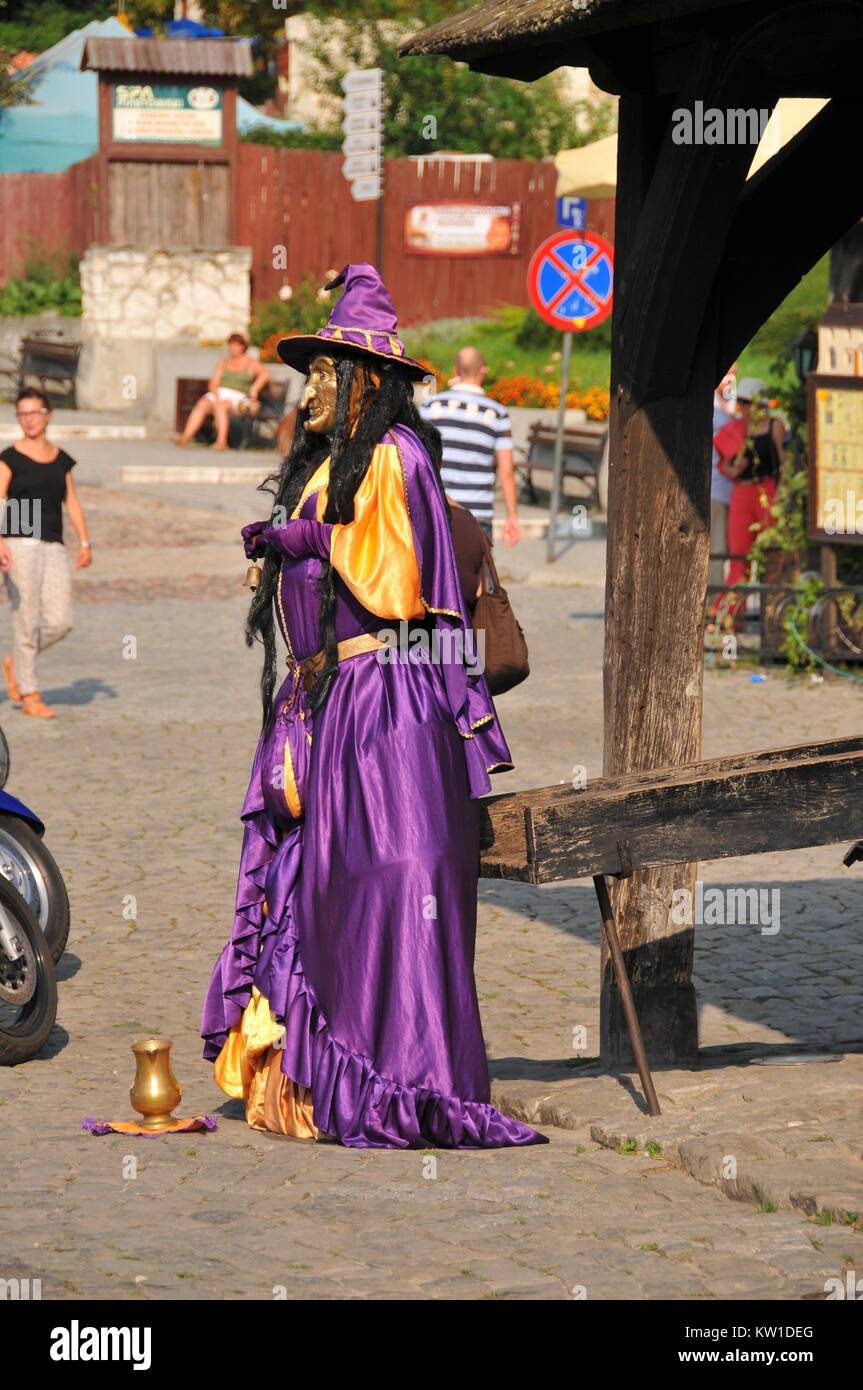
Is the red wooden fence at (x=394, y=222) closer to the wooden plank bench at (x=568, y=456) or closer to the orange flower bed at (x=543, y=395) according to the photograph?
the orange flower bed at (x=543, y=395)

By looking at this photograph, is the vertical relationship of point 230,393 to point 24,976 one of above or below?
above

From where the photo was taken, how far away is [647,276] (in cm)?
554

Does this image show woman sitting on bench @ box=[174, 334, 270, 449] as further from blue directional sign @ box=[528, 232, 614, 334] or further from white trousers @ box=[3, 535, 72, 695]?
white trousers @ box=[3, 535, 72, 695]

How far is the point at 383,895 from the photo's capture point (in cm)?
539

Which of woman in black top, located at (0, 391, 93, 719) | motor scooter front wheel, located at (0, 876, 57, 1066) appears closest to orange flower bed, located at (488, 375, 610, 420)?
woman in black top, located at (0, 391, 93, 719)

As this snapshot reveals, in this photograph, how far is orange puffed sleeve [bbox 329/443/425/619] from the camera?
17.8 feet

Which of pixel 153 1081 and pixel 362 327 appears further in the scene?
pixel 362 327

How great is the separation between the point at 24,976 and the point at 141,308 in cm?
2240

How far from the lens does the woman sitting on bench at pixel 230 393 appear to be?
24.7 metres

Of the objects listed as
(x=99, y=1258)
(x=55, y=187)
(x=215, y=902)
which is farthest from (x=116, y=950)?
(x=55, y=187)

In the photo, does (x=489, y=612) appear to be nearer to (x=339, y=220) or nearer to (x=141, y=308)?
(x=141, y=308)

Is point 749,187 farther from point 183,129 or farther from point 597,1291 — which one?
point 183,129

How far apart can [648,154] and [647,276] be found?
35cm

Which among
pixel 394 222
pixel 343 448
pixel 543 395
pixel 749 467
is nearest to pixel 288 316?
pixel 394 222
